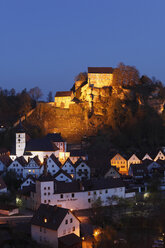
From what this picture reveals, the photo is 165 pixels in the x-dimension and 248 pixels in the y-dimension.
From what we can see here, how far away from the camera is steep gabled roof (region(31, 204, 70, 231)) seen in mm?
30828

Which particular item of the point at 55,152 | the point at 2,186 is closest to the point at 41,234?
the point at 2,186

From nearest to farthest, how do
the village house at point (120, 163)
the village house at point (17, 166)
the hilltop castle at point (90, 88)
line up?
the village house at point (17, 166) < the village house at point (120, 163) < the hilltop castle at point (90, 88)

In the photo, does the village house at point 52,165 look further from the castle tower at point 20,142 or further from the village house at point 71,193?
the village house at point 71,193

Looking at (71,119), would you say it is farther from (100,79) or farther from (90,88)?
(100,79)

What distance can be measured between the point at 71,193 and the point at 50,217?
8.29m

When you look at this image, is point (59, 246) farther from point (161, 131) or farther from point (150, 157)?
point (161, 131)

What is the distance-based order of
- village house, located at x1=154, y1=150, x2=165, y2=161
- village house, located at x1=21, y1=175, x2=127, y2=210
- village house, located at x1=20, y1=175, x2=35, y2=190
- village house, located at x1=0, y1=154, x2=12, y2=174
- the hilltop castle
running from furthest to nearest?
the hilltop castle → village house, located at x1=154, y1=150, x2=165, y2=161 → village house, located at x1=0, y1=154, x2=12, y2=174 → village house, located at x1=20, y1=175, x2=35, y2=190 → village house, located at x1=21, y1=175, x2=127, y2=210

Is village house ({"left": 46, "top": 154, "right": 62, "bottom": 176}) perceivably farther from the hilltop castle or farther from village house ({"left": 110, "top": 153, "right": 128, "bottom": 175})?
the hilltop castle

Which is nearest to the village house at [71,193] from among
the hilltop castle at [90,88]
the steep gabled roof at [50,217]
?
the steep gabled roof at [50,217]

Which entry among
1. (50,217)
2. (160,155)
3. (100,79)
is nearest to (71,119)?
(100,79)

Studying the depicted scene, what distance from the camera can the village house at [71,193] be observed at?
39.2 metres

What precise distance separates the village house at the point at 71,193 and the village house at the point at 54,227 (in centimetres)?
691

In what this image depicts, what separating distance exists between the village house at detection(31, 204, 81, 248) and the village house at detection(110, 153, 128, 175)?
27975 mm

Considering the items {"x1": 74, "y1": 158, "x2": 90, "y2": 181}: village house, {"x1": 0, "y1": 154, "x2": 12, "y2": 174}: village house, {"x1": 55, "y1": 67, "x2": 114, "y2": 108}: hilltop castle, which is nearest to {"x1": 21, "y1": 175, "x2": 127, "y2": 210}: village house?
{"x1": 74, "y1": 158, "x2": 90, "y2": 181}: village house
